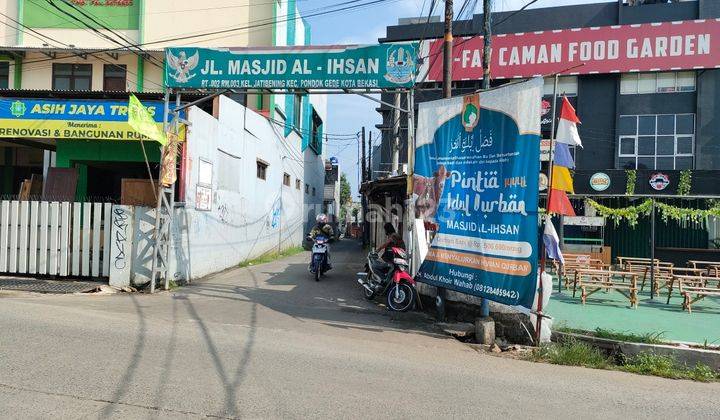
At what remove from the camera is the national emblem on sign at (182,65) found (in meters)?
11.0

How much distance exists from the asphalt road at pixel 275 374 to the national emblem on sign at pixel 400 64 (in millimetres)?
5184

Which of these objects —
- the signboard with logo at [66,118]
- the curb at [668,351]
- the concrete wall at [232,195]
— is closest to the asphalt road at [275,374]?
the curb at [668,351]

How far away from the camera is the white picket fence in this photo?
10703 mm

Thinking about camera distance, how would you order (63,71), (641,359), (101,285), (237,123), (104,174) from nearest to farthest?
(641,359), (101,285), (237,123), (104,174), (63,71)

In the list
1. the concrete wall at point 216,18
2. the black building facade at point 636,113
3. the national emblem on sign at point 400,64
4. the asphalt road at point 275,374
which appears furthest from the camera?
the concrete wall at point 216,18

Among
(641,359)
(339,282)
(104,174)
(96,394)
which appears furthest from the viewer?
(104,174)

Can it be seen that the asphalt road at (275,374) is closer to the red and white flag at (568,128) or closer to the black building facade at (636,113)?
the red and white flag at (568,128)

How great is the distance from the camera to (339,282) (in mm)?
13148

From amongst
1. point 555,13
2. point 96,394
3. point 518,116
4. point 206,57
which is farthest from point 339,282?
point 555,13

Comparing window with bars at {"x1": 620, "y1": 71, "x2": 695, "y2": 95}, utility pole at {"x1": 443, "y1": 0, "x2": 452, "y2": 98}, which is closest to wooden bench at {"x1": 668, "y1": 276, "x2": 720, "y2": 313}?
utility pole at {"x1": 443, "y1": 0, "x2": 452, "y2": 98}

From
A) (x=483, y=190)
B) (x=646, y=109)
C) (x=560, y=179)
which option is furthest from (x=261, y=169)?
(x=646, y=109)

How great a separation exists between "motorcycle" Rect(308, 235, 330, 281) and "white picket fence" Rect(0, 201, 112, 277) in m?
5.00

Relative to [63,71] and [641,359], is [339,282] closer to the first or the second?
[641,359]

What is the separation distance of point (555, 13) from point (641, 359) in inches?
872
